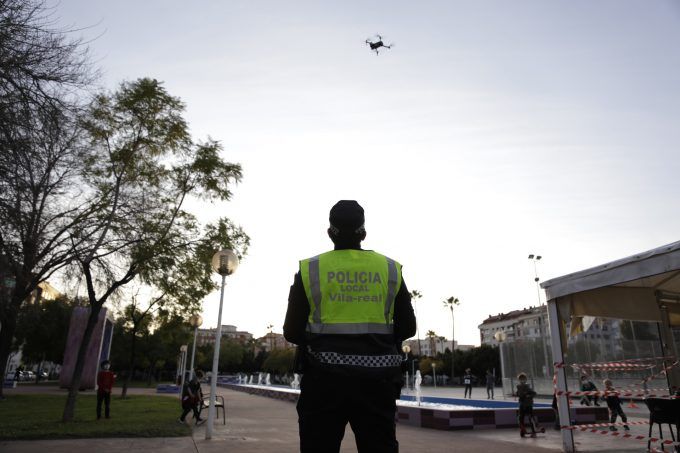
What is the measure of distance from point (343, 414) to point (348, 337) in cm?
38

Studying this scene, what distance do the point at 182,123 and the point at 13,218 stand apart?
6721mm

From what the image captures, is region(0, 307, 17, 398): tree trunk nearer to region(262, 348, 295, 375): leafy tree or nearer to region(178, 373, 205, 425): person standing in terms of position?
region(178, 373, 205, 425): person standing

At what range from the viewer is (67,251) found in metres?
12.7

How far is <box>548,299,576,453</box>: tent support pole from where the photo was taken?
A: 798 centimetres

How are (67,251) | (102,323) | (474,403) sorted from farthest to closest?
1. (102,323)
2. (474,403)
3. (67,251)

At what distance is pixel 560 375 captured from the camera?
827cm

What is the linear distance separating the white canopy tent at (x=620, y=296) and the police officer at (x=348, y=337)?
5.99m

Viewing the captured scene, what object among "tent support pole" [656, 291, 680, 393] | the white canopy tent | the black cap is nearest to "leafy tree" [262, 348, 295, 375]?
"tent support pole" [656, 291, 680, 393]

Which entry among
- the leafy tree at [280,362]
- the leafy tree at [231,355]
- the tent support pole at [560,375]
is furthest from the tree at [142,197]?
the leafy tree at [231,355]

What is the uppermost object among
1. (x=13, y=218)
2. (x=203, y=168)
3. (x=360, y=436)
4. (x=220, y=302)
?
(x=203, y=168)

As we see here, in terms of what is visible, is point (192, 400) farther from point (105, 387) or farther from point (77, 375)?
point (77, 375)

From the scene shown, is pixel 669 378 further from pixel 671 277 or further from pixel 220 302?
pixel 220 302

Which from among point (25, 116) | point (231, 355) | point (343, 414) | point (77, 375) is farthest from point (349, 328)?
point (231, 355)

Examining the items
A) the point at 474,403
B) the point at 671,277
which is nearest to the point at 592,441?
the point at 671,277
